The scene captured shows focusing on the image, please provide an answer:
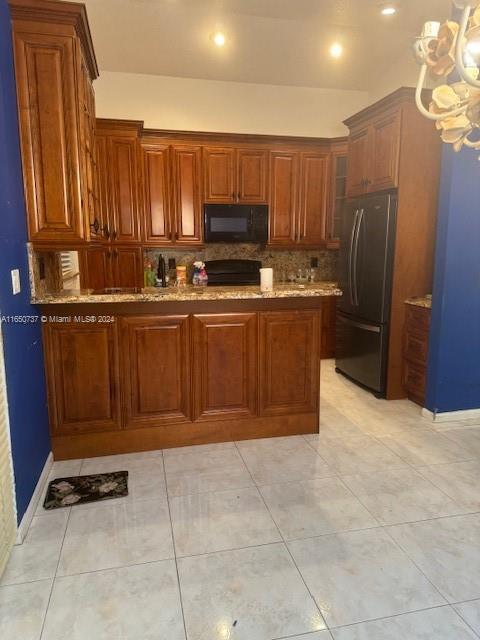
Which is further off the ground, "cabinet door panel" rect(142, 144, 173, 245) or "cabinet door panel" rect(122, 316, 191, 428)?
"cabinet door panel" rect(142, 144, 173, 245)

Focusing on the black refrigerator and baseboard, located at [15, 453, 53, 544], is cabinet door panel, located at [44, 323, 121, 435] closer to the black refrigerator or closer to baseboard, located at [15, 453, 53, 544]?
baseboard, located at [15, 453, 53, 544]

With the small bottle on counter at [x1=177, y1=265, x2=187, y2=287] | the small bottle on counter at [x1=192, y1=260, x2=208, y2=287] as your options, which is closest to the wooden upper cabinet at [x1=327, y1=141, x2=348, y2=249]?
the small bottle on counter at [x1=192, y1=260, x2=208, y2=287]

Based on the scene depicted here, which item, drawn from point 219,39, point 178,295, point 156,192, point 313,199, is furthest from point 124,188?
point 178,295

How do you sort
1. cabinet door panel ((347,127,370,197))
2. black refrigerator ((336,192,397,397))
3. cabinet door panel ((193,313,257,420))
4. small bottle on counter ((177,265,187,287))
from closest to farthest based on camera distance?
cabinet door panel ((193,313,257,420)) < black refrigerator ((336,192,397,397)) < cabinet door panel ((347,127,370,197)) < small bottle on counter ((177,265,187,287))

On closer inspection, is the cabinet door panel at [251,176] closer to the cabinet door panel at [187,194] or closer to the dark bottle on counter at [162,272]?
the cabinet door panel at [187,194]

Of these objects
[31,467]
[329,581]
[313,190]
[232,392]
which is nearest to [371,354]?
[232,392]

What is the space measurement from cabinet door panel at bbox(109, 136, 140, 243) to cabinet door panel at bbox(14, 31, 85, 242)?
207cm

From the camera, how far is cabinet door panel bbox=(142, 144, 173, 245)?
14.5 feet

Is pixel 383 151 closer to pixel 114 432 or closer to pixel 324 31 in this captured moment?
pixel 324 31

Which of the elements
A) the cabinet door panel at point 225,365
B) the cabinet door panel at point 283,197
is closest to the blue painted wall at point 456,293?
the cabinet door panel at point 225,365

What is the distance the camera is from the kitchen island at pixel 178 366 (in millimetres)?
2574

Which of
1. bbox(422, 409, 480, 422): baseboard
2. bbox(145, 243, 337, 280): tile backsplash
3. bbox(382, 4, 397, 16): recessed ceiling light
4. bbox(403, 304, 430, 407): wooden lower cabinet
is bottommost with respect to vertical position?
bbox(422, 409, 480, 422): baseboard

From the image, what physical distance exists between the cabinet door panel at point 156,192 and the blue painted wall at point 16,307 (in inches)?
91.1

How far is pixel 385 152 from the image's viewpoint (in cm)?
356
